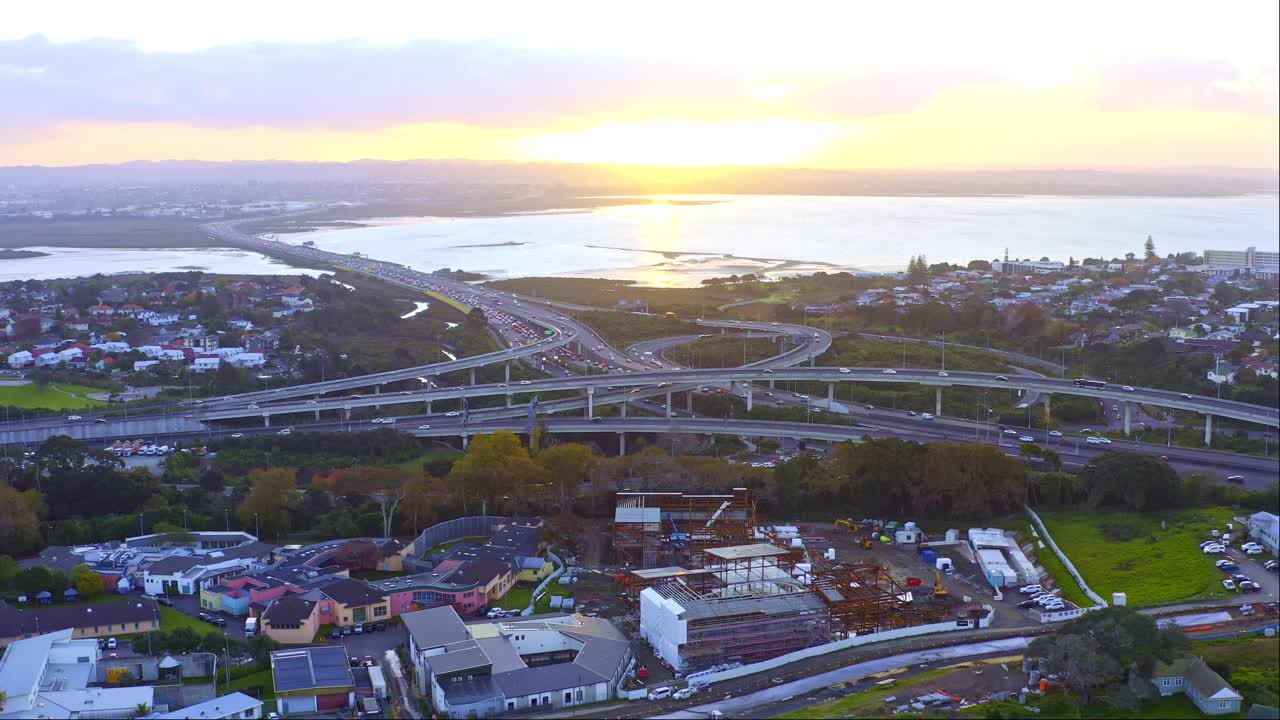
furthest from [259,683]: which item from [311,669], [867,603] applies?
[867,603]

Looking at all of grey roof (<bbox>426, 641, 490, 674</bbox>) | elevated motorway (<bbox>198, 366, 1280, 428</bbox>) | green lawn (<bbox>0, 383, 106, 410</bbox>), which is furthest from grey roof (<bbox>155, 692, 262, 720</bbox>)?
green lawn (<bbox>0, 383, 106, 410</bbox>)

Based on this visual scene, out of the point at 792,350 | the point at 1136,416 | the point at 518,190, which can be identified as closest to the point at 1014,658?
the point at 1136,416

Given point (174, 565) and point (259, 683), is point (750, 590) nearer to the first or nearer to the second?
point (259, 683)

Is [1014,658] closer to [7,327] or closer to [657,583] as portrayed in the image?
[657,583]

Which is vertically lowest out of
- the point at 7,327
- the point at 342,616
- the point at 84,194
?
the point at 342,616

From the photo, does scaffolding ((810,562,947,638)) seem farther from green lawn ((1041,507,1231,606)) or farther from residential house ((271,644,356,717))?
residential house ((271,644,356,717))

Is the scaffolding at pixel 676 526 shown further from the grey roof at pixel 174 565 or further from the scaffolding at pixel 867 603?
the grey roof at pixel 174 565

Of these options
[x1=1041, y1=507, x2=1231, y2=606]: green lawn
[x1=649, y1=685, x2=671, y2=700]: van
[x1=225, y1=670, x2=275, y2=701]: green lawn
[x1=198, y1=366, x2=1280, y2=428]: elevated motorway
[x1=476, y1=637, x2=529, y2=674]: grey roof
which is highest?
[x1=198, y1=366, x2=1280, y2=428]: elevated motorway
